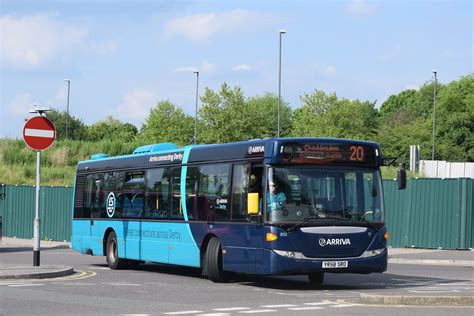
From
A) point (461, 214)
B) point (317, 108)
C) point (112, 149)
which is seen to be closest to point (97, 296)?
Result: point (461, 214)

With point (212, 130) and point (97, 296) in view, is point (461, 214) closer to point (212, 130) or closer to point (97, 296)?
point (97, 296)

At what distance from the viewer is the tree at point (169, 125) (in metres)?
99.6

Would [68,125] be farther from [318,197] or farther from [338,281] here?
[318,197]

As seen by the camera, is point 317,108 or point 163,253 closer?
point 163,253

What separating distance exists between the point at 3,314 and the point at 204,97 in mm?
72980

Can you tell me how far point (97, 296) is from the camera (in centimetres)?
1625

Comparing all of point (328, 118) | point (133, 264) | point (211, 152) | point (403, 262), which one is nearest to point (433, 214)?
point (403, 262)

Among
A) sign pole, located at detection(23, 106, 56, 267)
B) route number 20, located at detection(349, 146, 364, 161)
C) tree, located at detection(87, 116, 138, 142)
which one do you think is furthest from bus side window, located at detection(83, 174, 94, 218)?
tree, located at detection(87, 116, 138, 142)

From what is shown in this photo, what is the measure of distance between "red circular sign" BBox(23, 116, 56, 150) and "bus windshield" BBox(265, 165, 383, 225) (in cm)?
643

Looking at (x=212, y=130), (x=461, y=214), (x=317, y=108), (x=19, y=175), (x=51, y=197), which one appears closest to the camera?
(x=461, y=214)

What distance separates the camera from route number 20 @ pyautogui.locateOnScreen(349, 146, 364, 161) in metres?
18.6

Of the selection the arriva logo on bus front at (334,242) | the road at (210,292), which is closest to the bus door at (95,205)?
the road at (210,292)

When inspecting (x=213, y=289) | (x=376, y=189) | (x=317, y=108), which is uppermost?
(x=317, y=108)

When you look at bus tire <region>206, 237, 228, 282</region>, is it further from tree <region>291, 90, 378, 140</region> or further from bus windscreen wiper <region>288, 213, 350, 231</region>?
tree <region>291, 90, 378, 140</region>
